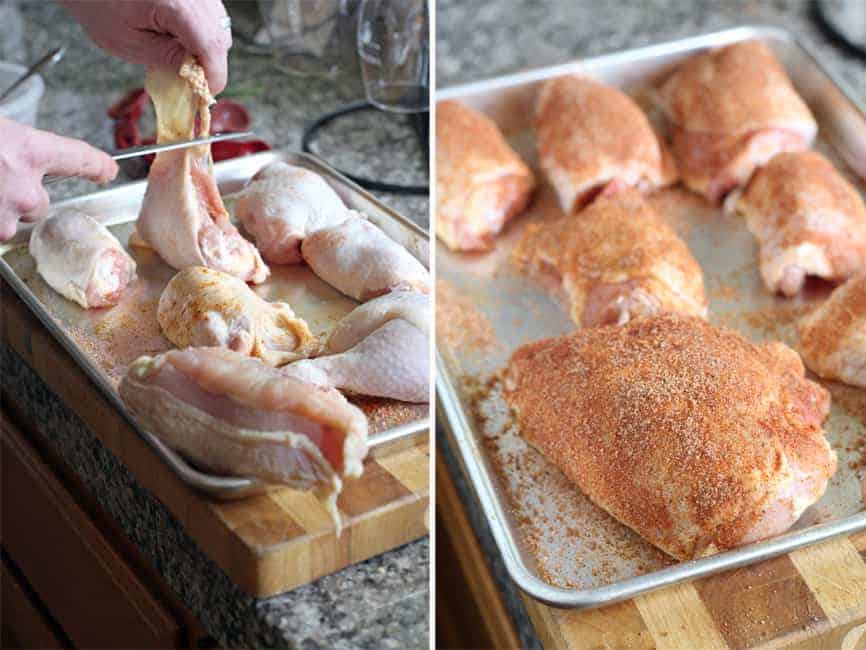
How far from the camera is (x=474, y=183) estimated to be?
1312 mm

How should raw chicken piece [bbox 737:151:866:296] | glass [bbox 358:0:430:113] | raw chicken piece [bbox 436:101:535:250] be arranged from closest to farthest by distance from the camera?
glass [bbox 358:0:430:113], raw chicken piece [bbox 737:151:866:296], raw chicken piece [bbox 436:101:535:250]

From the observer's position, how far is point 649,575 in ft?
2.62

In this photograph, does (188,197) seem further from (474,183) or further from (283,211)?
(474,183)

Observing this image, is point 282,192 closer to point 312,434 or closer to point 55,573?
point 312,434

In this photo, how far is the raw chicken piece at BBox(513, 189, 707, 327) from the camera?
3.69 ft

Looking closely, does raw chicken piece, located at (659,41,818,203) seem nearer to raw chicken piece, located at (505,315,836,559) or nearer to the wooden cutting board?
raw chicken piece, located at (505,315,836,559)

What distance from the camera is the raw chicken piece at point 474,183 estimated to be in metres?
1.30

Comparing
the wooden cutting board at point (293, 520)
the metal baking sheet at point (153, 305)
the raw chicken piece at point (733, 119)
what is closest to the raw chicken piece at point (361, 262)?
the metal baking sheet at point (153, 305)

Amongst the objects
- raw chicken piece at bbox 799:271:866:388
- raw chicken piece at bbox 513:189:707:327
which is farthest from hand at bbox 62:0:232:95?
raw chicken piece at bbox 799:271:866:388

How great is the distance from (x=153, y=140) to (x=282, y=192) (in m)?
0.10

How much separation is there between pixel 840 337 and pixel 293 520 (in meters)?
0.65

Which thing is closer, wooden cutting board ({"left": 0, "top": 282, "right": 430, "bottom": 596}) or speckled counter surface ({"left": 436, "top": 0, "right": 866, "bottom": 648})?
wooden cutting board ({"left": 0, "top": 282, "right": 430, "bottom": 596})

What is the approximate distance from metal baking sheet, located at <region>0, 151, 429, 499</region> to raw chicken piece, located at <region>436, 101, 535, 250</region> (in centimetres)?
46

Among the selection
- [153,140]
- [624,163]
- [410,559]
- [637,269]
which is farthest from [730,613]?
[624,163]
